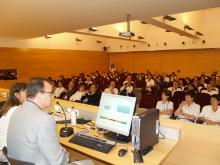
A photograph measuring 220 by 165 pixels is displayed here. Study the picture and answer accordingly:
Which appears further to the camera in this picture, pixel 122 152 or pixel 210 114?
pixel 210 114

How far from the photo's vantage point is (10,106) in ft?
9.58

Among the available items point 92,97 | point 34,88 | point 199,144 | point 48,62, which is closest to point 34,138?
point 34,88

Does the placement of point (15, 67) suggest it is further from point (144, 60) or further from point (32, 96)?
point (32, 96)

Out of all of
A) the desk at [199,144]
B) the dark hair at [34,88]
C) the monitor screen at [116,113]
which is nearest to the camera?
the dark hair at [34,88]

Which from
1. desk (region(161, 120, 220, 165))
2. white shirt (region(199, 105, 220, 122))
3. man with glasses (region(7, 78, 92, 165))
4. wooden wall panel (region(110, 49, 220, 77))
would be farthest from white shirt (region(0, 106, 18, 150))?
wooden wall panel (region(110, 49, 220, 77))

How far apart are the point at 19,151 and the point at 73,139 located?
77 centimetres

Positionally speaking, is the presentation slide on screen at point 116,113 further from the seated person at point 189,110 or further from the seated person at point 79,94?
the seated person at point 79,94

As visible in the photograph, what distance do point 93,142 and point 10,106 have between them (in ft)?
4.20

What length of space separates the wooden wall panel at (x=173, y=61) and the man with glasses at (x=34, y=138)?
41.6 ft

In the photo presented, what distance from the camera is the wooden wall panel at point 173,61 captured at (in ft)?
42.5

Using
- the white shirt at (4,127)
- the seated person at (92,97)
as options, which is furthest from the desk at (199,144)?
the seated person at (92,97)

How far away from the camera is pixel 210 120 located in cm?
458

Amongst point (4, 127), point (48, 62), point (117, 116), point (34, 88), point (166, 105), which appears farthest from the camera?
point (48, 62)

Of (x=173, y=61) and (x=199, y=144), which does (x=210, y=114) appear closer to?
(x=199, y=144)
